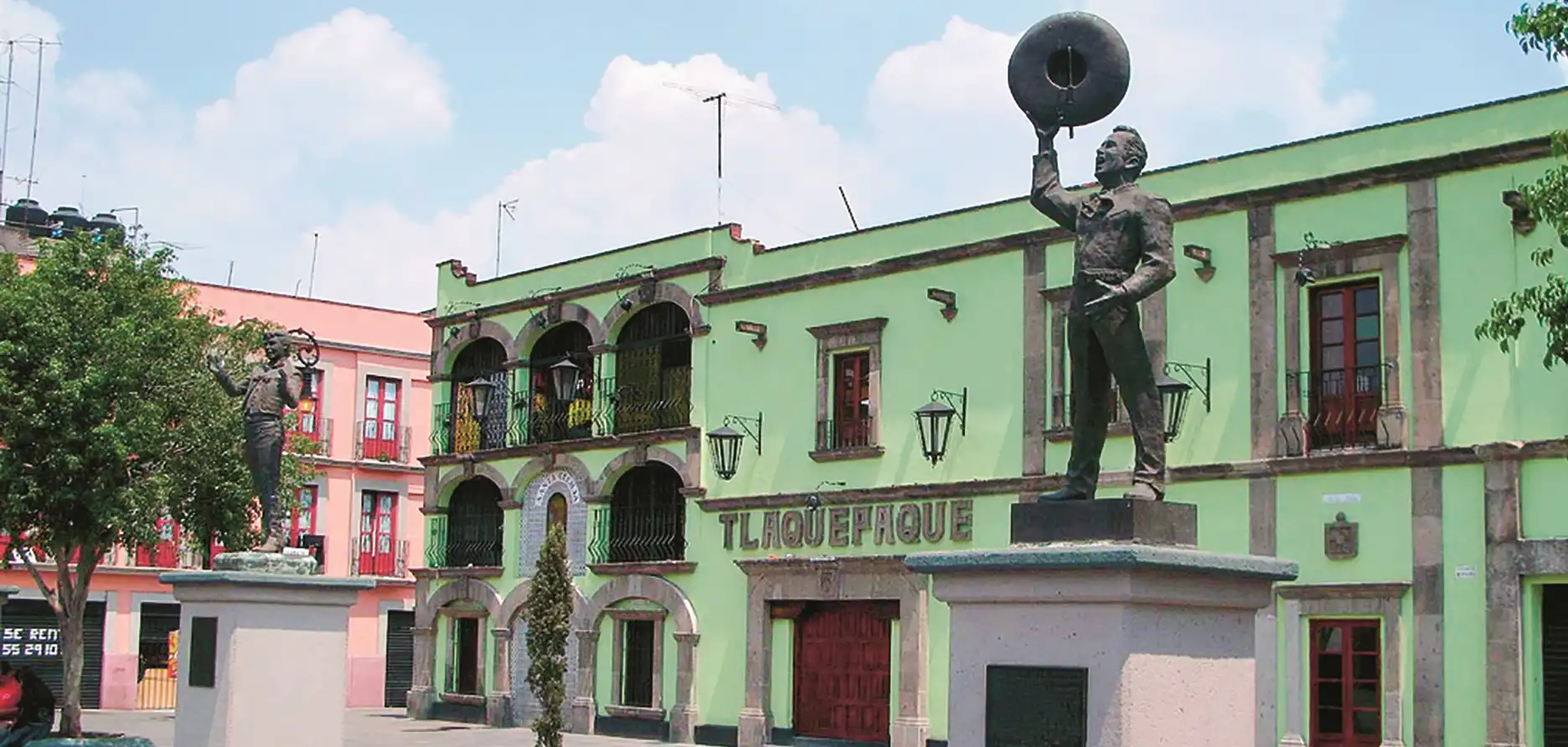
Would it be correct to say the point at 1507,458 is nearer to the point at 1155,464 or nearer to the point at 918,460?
the point at 918,460

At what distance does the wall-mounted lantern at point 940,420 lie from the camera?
86.6ft

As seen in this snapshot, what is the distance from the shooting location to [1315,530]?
22312mm

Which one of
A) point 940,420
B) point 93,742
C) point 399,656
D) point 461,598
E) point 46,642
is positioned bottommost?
point 93,742

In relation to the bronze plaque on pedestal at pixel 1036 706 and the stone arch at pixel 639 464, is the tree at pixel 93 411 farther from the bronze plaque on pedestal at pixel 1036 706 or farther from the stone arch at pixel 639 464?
the bronze plaque on pedestal at pixel 1036 706

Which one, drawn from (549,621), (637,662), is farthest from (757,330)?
(549,621)

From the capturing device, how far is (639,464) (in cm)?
3164

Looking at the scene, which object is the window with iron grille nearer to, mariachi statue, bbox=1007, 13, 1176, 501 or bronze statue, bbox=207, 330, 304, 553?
bronze statue, bbox=207, 330, 304, 553

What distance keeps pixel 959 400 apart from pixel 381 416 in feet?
72.4

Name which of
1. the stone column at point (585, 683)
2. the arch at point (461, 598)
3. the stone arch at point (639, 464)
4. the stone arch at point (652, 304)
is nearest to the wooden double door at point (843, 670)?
the stone arch at point (639, 464)

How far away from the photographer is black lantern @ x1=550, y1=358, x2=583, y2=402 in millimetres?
31250

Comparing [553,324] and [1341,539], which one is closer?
[1341,539]

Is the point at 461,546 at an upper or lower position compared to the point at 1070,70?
lower

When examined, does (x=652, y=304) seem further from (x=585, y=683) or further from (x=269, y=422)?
(x=269, y=422)

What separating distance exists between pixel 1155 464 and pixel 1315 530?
44.9 feet
